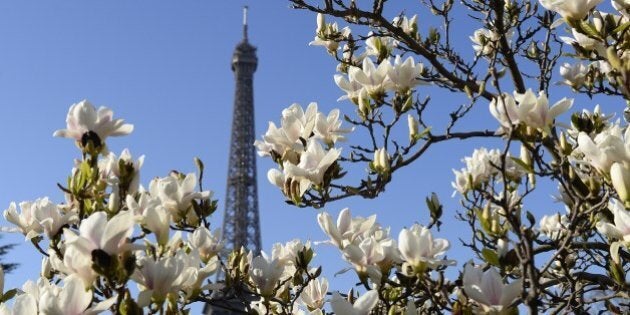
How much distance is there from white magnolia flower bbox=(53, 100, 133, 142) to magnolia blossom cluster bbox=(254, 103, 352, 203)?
0.58 m

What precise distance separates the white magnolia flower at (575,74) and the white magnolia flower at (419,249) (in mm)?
1819

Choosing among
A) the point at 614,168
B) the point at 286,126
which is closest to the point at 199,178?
the point at 286,126

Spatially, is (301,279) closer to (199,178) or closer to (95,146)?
(199,178)

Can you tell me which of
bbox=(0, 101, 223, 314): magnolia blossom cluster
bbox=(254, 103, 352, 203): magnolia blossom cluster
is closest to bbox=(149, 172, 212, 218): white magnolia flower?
bbox=(0, 101, 223, 314): magnolia blossom cluster

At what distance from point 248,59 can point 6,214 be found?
33.2 meters

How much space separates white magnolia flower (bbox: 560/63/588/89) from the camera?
329 cm

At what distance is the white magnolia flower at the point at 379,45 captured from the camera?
3.16 metres

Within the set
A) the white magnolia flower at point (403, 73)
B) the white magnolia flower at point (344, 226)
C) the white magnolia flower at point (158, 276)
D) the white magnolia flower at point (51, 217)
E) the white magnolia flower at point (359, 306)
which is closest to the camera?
the white magnolia flower at point (158, 276)

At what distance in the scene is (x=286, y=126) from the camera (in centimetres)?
230

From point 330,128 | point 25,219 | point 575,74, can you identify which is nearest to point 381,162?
point 330,128

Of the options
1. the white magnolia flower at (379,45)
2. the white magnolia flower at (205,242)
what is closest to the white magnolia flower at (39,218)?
the white magnolia flower at (205,242)

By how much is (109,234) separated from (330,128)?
1.16 metres

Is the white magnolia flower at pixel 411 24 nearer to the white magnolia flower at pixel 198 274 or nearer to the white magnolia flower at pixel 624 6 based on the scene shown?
the white magnolia flower at pixel 624 6

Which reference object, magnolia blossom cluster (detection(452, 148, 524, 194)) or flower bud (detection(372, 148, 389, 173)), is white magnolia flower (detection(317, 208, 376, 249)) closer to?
flower bud (detection(372, 148, 389, 173))
